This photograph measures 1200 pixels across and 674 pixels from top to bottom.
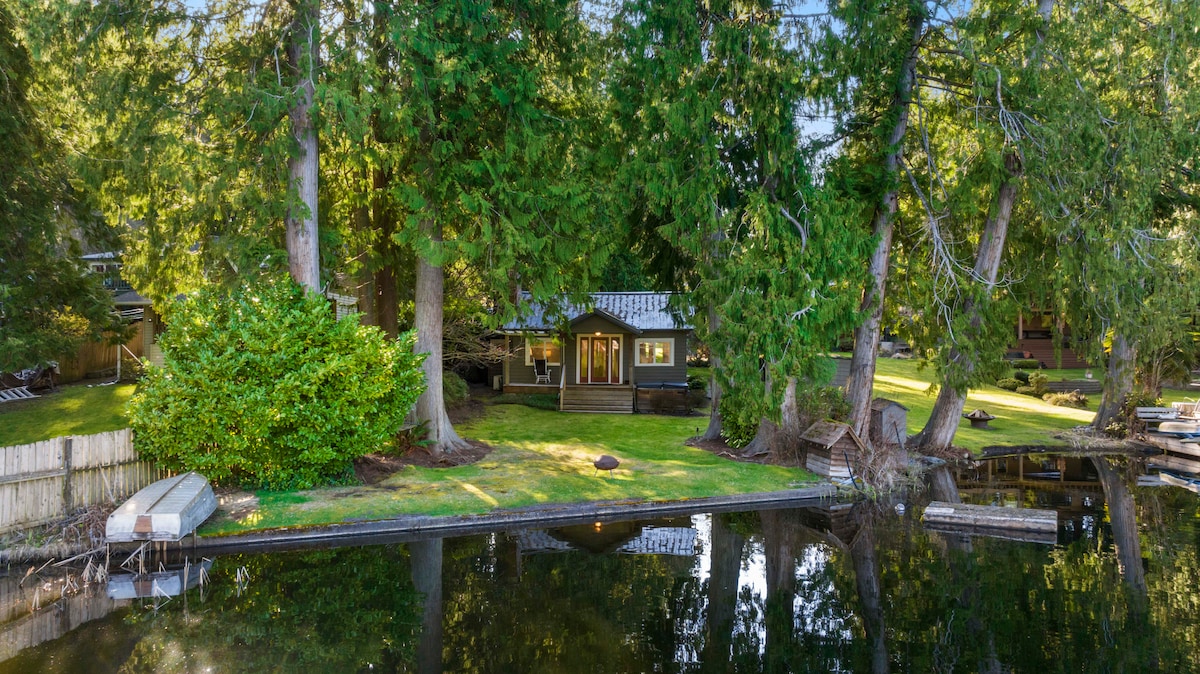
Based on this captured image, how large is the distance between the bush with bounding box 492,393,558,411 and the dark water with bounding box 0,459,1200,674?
1471 cm

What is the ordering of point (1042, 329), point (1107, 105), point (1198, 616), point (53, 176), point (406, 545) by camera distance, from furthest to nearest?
point (1042, 329) < point (53, 176) < point (1107, 105) < point (406, 545) < point (1198, 616)

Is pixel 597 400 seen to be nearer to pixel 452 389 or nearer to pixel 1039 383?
pixel 452 389

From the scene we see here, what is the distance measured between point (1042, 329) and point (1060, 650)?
3869 centimetres

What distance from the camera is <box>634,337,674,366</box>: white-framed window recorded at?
29406 mm

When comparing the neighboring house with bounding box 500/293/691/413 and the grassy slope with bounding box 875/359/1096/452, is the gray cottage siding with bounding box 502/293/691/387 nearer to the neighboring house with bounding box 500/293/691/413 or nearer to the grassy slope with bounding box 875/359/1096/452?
the neighboring house with bounding box 500/293/691/413

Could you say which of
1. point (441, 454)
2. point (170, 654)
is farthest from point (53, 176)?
point (170, 654)

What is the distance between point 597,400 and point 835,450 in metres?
12.0

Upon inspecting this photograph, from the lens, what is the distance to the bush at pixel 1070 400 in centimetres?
3006

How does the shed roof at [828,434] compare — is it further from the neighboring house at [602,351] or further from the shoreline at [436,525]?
the neighboring house at [602,351]

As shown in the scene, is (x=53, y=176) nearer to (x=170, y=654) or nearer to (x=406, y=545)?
(x=406, y=545)

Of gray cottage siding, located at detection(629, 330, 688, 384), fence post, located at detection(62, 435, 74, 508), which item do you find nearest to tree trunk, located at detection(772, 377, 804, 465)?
gray cottage siding, located at detection(629, 330, 688, 384)

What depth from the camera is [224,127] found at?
51.2 feet

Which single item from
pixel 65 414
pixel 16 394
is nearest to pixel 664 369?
pixel 65 414

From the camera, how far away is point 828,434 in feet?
56.3
